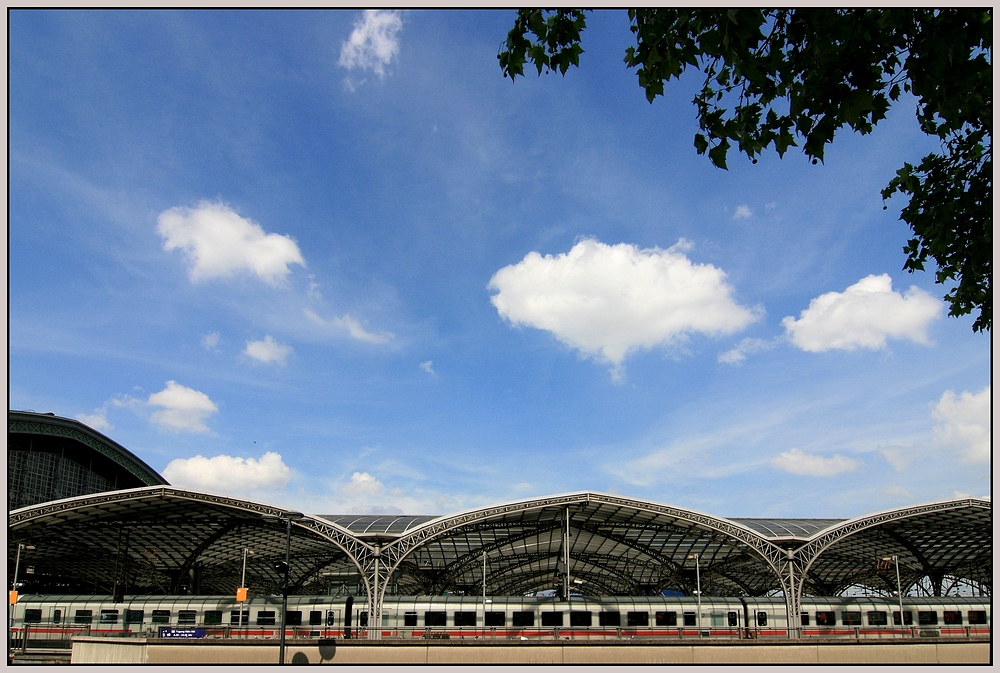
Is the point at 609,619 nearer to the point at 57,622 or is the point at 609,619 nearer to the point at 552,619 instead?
the point at 552,619

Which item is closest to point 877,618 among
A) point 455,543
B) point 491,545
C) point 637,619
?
point 637,619

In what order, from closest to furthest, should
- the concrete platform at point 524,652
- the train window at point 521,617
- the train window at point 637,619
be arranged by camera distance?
the concrete platform at point 524,652 → the train window at point 521,617 → the train window at point 637,619

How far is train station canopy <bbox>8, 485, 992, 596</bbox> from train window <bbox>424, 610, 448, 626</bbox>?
3341mm

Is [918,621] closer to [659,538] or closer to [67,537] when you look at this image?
[659,538]

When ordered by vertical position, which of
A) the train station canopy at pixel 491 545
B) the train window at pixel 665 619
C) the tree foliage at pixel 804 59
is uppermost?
the tree foliage at pixel 804 59

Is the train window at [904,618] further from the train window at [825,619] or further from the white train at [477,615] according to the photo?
the train window at [825,619]

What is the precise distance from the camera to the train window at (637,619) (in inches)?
1654

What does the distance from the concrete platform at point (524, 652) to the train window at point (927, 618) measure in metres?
16.6

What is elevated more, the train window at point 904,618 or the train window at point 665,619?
the train window at point 665,619

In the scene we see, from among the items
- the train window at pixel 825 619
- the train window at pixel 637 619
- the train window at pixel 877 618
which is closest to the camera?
the train window at pixel 637 619

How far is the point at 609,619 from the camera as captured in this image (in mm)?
41625

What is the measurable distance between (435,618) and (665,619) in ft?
46.4

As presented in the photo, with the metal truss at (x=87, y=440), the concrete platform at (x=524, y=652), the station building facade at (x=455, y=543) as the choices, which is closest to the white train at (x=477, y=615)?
the station building facade at (x=455, y=543)

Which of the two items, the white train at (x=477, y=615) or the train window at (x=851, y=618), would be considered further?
the train window at (x=851, y=618)
